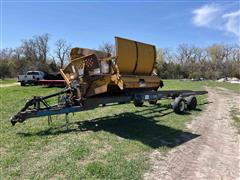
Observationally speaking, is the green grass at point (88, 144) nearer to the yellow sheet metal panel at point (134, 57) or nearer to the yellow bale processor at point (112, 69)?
the yellow bale processor at point (112, 69)

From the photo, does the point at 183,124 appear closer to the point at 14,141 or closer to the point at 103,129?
the point at 103,129

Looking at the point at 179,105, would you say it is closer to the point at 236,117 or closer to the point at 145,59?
the point at 236,117

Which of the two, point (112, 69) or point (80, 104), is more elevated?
point (112, 69)

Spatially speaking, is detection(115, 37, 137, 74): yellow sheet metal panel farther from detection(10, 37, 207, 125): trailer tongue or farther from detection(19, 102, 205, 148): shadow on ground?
detection(19, 102, 205, 148): shadow on ground

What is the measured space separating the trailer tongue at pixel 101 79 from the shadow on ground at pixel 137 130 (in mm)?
571

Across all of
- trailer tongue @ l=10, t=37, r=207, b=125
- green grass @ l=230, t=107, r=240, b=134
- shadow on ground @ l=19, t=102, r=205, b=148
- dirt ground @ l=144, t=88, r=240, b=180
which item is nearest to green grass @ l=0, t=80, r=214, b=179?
shadow on ground @ l=19, t=102, r=205, b=148

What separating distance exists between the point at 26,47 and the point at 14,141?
84.5m

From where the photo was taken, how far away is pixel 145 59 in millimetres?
8984

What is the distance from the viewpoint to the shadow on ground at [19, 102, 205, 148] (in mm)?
7303

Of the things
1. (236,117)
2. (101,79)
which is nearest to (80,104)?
(101,79)

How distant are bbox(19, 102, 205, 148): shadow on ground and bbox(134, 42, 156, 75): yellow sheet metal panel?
62.2 inches

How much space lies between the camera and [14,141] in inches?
270

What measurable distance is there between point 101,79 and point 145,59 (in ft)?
5.31

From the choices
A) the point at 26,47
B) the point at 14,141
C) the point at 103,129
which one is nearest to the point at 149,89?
the point at 103,129
